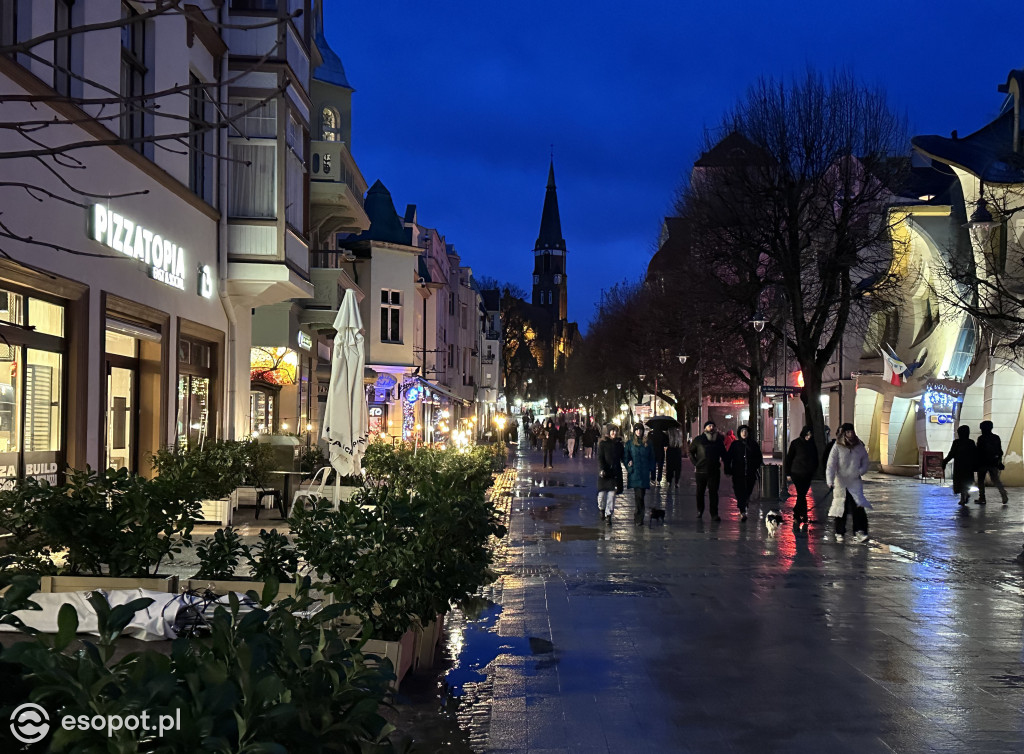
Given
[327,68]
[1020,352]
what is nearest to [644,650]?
[1020,352]

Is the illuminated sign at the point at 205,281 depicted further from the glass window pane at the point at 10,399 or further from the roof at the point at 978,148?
the roof at the point at 978,148

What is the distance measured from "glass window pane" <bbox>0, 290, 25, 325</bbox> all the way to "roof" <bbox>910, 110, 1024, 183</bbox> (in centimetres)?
2502

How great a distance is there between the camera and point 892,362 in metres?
38.4

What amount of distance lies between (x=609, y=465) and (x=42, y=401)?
33.1 feet

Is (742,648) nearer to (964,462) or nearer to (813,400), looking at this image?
(964,462)

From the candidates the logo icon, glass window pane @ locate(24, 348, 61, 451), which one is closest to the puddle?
glass window pane @ locate(24, 348, 61, 451)

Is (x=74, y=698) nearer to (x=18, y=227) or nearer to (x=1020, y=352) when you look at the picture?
(x=18, y=227)

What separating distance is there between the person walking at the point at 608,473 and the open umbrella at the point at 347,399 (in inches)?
172

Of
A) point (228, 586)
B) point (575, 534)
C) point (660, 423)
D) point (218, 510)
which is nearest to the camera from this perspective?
point (228, 586)

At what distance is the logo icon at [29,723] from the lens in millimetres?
2543

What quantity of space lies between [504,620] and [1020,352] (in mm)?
20756

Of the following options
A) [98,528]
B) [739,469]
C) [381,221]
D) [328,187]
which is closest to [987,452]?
[739,469]

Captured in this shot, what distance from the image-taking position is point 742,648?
8719 millimetres

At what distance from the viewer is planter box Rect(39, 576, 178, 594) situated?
23.2ft
